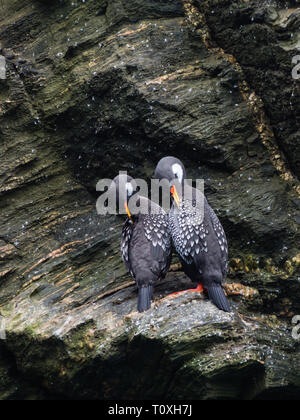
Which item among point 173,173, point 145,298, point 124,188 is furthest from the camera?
point 124,188

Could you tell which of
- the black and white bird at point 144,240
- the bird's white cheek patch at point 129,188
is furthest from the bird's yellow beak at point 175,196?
the bird's white cheek patch at point 129,188

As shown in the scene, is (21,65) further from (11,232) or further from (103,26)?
(11,232)

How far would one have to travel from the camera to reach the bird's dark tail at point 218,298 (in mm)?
5574

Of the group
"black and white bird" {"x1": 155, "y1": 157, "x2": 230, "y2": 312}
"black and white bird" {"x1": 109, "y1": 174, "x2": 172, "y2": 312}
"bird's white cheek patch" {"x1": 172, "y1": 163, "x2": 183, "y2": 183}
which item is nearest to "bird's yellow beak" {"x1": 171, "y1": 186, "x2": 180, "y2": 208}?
"black and white bird" {"x1": 155, "y1": 157, "x2": 230, "y2": 312}

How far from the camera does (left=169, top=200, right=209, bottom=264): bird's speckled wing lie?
6.10 meters

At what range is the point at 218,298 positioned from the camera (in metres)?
5.69

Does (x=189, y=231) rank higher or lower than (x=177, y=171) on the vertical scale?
lower

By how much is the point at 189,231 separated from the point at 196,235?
10 centimetres

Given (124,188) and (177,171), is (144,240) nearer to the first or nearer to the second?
(124,188)

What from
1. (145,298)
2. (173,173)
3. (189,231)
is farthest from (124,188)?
(145,298)

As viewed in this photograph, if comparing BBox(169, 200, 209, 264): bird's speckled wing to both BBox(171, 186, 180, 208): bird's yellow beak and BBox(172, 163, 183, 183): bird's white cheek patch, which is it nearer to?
BBox(171, 186, 180, 208): bird's yellow beak

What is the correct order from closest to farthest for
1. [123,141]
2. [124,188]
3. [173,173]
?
[173,173] → [124,188] → [123,141]

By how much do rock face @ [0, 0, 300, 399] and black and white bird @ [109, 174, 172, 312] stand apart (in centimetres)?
31

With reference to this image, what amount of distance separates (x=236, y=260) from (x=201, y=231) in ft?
3.35
